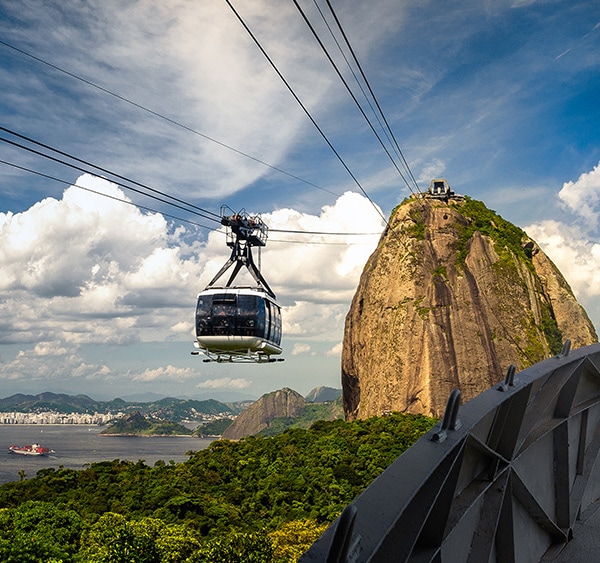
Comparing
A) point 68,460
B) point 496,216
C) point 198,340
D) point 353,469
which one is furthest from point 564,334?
point 68,460

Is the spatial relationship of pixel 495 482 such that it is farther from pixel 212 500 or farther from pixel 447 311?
pixel 447 311

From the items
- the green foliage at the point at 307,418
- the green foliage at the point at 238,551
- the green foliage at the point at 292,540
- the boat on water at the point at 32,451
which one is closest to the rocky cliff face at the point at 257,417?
the green foliage at the point at 307,418

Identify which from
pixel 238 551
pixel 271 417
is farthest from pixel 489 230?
pixel 271 417

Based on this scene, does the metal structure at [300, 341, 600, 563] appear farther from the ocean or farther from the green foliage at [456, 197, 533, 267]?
the ocean

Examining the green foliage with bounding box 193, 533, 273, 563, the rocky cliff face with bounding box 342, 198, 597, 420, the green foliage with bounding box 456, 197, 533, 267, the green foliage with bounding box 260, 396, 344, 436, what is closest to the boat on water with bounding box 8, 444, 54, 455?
the green foliage with bounding box 260, 396, 344, 436

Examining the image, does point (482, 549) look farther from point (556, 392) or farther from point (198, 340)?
point (198, 340)

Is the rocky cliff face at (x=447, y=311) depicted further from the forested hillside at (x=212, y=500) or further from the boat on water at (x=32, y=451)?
the boat on water at (x=32, y=451)
